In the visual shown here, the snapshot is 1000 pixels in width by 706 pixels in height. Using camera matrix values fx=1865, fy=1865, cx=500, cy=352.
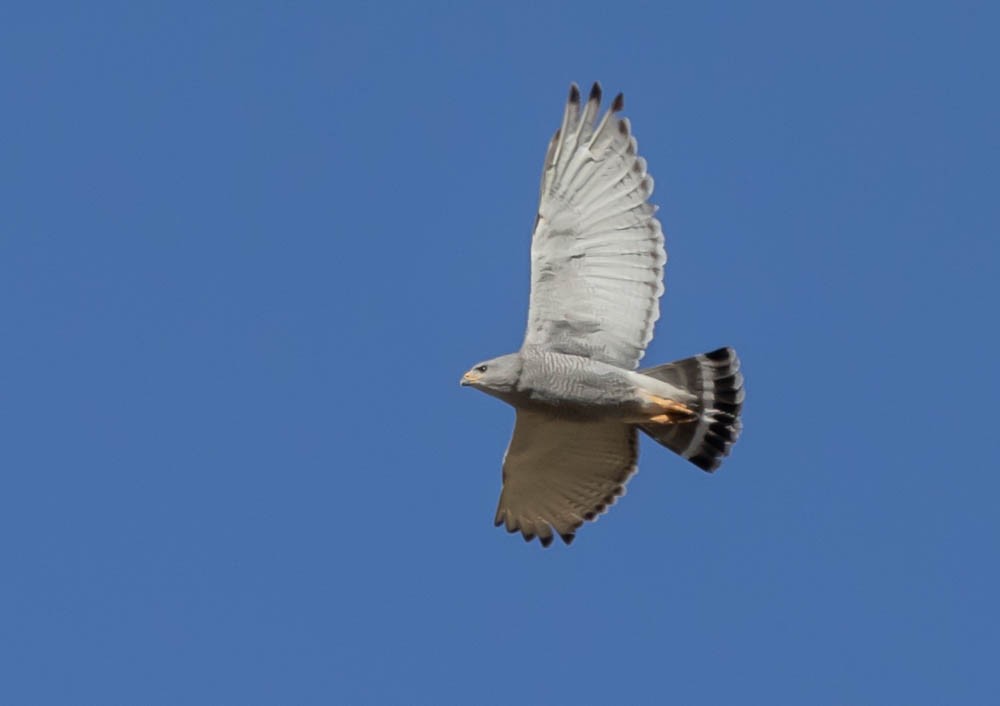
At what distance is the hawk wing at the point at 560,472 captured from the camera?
18.0 m

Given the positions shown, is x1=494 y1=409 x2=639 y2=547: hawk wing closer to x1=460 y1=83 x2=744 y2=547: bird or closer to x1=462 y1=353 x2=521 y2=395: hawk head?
x1=460 y1=83 x2=744 y2=547: bird

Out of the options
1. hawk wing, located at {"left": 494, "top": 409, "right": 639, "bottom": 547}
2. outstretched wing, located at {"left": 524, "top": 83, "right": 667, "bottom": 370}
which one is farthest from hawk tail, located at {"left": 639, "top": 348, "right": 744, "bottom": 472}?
hawk wing, located at {"left": 494, "top": 409, "right": 639, "bottom": 547}

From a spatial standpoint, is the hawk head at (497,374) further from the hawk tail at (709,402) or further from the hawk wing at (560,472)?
the hawk tail at (709,402)

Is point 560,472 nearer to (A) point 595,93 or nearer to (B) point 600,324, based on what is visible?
(B) point 600,324

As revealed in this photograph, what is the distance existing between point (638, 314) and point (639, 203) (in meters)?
1.04

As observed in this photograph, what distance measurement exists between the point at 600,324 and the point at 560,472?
1886 mm

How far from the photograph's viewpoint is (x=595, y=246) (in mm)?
17234

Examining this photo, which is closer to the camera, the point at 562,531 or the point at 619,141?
the point at 619,141

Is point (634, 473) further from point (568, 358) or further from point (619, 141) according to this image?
point (619, 141)

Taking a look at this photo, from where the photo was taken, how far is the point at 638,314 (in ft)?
57.4

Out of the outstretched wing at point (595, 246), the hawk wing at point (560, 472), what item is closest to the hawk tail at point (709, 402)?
the outstretched wing at point (595, 246)

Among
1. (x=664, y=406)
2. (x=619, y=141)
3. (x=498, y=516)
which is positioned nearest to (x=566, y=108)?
(x=619, y=141)

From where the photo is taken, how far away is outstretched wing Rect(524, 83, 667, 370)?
17.1m

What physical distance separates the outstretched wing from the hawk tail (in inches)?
17.8
